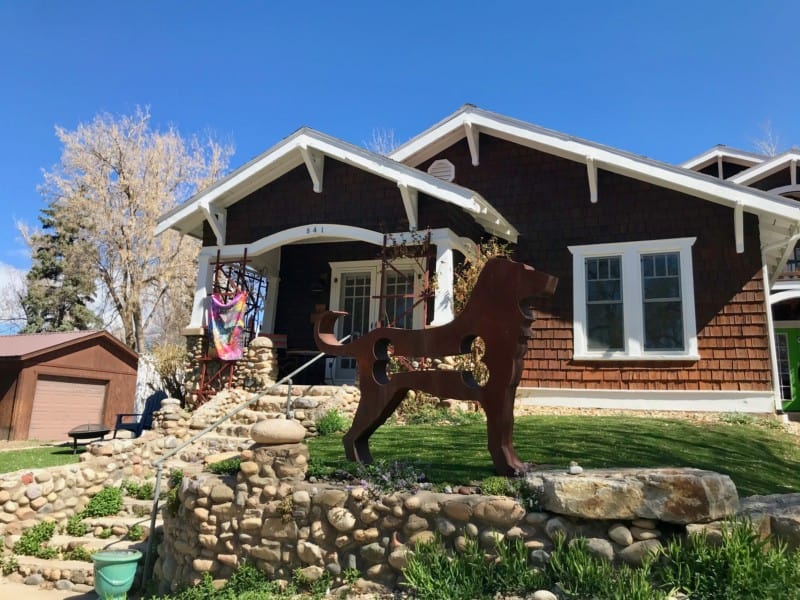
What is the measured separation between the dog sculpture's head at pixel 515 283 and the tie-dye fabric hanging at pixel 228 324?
741 centimetres

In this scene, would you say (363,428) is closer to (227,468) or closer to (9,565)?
(227,468)

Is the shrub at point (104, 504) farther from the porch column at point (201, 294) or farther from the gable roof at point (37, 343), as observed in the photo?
the gable roof at point (37, 343)

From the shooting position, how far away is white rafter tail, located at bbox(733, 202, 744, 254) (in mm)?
9555

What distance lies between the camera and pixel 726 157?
53.5ft

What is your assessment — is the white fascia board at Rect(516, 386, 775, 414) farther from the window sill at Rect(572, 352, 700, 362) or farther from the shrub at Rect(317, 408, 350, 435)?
the shrub at Rect(317, 408, 350, 435)

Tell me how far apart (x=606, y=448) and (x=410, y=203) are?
17.9ft

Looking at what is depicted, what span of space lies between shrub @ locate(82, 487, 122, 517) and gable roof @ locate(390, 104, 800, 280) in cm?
849

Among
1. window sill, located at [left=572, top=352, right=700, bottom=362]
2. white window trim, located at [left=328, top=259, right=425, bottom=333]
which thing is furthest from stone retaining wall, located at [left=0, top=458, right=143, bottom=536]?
window sill, located at [left=572, top=352, right=700, bottom=362]

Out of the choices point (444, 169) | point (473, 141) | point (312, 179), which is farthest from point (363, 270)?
point (473, 141)

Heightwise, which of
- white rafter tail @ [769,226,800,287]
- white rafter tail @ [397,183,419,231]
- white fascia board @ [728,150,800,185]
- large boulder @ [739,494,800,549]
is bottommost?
large boulder @ [739,494,800,549]

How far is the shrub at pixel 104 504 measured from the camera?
23.1ft

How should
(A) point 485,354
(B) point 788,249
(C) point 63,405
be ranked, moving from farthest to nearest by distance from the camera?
(C) point 63,405 → (B) point 788,249 → (A) point 485,354

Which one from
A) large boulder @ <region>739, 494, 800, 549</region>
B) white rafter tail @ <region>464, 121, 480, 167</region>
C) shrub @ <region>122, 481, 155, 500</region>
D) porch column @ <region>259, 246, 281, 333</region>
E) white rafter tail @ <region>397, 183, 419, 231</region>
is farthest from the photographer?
porch column @ <region>259, 246, 281, 333</region>

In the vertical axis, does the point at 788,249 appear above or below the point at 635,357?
above
